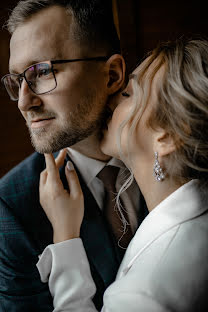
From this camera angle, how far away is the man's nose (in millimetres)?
1005

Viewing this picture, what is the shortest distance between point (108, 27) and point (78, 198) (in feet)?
2.09

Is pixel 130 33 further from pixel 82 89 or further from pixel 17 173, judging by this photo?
pixel 17 173

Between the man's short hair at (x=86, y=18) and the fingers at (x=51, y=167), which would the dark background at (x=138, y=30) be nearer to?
the man's short hair at (x=86, y=18)

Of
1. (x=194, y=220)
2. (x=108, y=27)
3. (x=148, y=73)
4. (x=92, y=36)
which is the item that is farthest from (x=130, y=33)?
(x=194, y=220)

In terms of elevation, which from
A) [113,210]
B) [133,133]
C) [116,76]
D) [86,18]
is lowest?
[113,210]

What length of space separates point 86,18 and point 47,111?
0.35 metres

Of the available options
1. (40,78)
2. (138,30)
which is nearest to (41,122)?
(40,78)

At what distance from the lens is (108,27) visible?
1170mm

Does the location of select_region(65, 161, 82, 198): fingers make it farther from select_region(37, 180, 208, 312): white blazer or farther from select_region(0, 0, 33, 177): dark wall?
select_region(0, 0, 33, 177): dark wall

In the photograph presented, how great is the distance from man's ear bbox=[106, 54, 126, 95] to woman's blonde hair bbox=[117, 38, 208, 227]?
0.74 feet

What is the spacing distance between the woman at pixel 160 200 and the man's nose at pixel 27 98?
0.83 ft

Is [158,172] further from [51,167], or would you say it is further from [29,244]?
[29,244]

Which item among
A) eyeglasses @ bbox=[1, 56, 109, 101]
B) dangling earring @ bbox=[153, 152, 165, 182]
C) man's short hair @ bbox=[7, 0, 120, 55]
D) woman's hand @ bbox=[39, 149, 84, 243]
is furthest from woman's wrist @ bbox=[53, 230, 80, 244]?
man's short hair @ bbox=[7, 0, 120, 55]

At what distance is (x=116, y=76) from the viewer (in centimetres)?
116
